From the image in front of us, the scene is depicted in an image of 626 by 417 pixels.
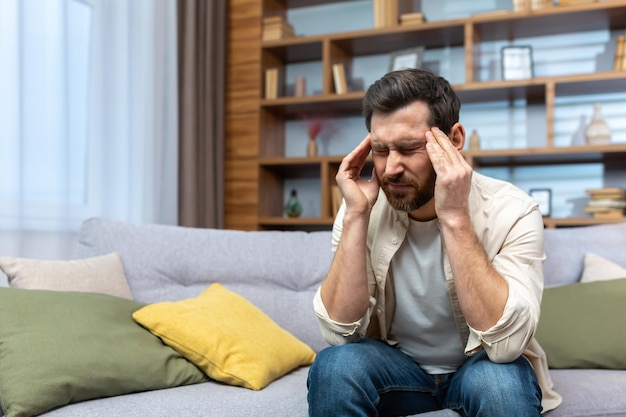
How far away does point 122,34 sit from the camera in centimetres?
318

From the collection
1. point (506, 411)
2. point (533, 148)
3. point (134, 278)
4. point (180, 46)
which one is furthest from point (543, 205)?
point (506, 411)

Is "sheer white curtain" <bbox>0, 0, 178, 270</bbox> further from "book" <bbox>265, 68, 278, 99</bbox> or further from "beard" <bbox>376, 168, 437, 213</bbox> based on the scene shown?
"beard" <bbox>376, 168, 437, 213</bbox>

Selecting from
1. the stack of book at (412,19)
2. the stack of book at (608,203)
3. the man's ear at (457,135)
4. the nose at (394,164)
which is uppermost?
the stack of book at (412,19)

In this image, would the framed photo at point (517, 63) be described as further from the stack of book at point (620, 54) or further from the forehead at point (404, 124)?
the forehead at point (404, 124)

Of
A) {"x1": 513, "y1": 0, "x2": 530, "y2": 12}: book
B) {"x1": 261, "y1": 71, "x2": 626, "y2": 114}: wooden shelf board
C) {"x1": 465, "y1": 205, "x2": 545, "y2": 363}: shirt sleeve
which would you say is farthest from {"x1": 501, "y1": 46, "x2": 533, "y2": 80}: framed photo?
{"x1": 465, "y1": 205, "x2": 545, "y2": 363}: shirt sleeve

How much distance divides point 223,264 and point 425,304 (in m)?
0.87

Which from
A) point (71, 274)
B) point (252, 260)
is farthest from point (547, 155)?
point (71, 274)

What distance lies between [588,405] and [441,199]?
0.62 meters

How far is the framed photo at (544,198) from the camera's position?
11.9ft

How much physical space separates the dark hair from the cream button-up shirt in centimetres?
18

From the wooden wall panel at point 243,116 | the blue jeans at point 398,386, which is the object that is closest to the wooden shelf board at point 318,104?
the wooden wall panel at point 243,116

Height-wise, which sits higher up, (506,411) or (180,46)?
(180,46)

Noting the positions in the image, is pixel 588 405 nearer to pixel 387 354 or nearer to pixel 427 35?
pixel 387 354

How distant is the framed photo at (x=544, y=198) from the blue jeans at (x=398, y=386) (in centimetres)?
233
